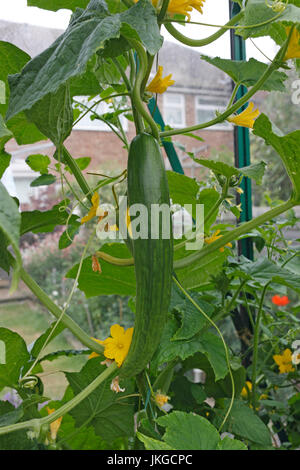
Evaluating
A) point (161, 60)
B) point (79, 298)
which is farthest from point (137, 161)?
point (79, 298)

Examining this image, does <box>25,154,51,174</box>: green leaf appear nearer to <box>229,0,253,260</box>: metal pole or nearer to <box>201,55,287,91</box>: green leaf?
<box>201,55,287,91</box>: green leaf

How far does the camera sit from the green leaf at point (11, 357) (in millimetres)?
453

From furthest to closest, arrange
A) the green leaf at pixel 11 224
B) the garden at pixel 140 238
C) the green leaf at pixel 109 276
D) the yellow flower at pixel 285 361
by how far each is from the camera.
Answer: the yellow flower at pixel 285 361
the green leaf at pixel 109 276
the garden at pixel 140 238
the green leaf at pixel 11 224

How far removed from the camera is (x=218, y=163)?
0.45 m

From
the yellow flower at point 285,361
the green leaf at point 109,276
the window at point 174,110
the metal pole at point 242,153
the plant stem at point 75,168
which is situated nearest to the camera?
the plant stem at point 75,168

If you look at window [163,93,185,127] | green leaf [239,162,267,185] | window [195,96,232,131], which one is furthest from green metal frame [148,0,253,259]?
green leaf [239,162,267,185]

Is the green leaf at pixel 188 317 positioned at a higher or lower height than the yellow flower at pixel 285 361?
higher

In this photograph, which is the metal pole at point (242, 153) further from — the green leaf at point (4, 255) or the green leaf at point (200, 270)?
the green leaf at point (4, 255)

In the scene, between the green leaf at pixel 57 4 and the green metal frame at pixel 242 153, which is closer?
the green leaf at pixel 57 4

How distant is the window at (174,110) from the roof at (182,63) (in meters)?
0.05

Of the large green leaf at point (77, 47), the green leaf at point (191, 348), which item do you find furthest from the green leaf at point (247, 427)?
the large green leaf at point (77, 47)

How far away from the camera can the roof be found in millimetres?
1137

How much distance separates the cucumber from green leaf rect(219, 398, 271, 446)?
24 centimetres
